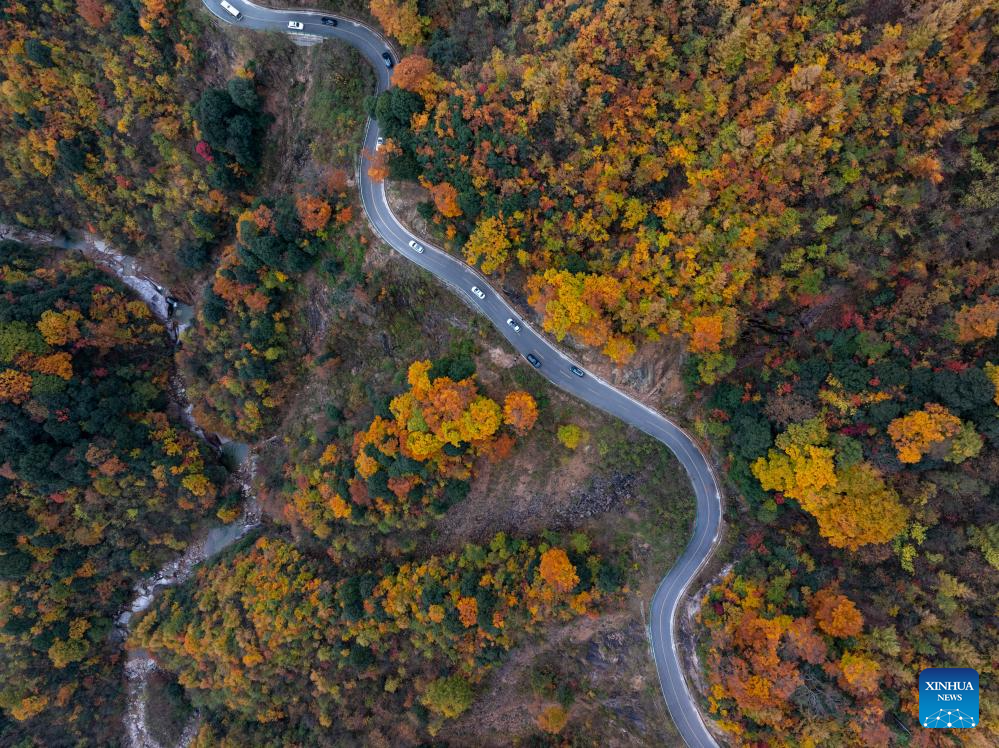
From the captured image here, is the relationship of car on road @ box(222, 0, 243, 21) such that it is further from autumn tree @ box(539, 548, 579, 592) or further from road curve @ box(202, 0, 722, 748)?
autumn tree @ box(539, 548, 579, 592)

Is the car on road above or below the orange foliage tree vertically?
above

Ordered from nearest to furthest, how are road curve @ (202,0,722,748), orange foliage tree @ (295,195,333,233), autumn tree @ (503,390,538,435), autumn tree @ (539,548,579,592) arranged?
autumn tree @ (503,390,538,435)
autumn tree @ (539,548,579,592)
road curve @ (202,0,722,748)
orange foliage tree @ (295,195,333,233)

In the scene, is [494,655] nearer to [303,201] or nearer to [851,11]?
[303,201]

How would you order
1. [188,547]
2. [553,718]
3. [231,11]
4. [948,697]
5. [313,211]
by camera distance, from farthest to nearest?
1. [188,547]
2. [553,718]
3. [313,211]
4. [231,11]
5. [948,697]

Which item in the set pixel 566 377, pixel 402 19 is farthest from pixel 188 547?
pixel 402 19

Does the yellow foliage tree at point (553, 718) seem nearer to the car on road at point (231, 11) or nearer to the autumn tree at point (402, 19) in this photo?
the autumn tree at point (402, 19)

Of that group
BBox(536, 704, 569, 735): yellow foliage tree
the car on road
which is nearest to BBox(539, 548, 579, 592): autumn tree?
BBox(536, 704, 569, 735): yellow foliage tree

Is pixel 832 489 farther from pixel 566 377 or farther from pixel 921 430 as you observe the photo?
pixel 566 377
